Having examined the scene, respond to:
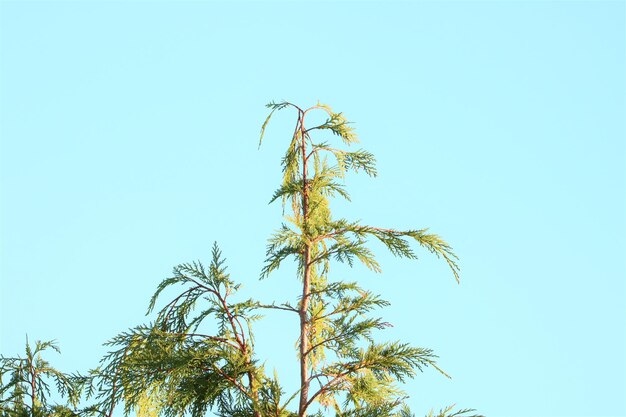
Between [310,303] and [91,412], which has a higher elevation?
[310,303]

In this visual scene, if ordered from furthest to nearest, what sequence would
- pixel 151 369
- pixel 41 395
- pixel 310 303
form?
1. pixel 41 395
2. pixel 310 303
3. pixel 151 369

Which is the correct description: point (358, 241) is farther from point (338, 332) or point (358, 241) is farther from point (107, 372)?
point (107, 372)

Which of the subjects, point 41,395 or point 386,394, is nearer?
point 386,394

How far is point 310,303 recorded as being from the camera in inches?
360

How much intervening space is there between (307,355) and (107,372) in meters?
2.15

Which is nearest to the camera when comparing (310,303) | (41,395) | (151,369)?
(151,369)

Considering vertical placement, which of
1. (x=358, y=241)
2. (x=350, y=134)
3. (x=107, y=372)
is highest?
(x=350, y=134)

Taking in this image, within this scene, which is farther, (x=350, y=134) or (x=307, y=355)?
(x=350, y=134)

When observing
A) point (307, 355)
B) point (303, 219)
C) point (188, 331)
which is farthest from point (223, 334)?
point (303, 219)

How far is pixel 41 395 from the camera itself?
9797mm

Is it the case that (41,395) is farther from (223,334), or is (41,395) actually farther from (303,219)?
(303,219)

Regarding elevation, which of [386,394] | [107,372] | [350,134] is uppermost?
[350,134]

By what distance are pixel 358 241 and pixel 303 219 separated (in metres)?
0.64

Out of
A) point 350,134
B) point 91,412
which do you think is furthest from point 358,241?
point 91,412
